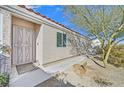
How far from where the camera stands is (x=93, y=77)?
704 centimetres

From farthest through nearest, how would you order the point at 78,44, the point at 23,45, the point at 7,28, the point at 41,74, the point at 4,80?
the point at 78,44 → the point at 23,45 → the point at 41,74 → the point at 7,28 → the point at 4,80

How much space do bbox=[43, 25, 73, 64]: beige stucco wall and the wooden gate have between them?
425mm

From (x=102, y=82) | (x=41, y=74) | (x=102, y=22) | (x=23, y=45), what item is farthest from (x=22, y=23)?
(x=102, y=82)

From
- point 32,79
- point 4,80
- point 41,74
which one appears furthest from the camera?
point 41,74

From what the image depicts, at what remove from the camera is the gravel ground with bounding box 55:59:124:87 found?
6.96 m

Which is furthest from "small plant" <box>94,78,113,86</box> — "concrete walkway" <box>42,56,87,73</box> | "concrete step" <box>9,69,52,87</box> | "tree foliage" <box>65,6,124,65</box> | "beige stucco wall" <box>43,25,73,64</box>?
"concrete step" <box>9,69,52,87</box>

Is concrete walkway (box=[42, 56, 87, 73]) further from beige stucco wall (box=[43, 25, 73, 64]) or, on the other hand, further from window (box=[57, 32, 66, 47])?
window (box=[57, 32, 66, 47])

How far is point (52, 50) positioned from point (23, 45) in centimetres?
104

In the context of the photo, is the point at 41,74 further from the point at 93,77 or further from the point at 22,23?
the point at 22,23

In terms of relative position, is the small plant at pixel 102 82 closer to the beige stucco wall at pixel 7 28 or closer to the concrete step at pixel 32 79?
the concrete step at pixel 32 79

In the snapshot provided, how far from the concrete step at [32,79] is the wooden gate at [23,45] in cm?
58

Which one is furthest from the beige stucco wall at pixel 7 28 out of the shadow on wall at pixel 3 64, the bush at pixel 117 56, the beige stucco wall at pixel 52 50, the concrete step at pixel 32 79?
the bush at pixel 117 56
